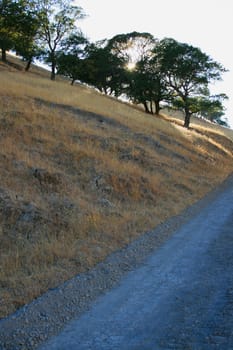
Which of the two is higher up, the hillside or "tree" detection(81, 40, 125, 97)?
"tree" detection(81, 40, 125, 97)

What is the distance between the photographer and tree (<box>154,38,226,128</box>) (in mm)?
41875

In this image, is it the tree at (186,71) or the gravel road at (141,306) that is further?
the tree at (186,71)

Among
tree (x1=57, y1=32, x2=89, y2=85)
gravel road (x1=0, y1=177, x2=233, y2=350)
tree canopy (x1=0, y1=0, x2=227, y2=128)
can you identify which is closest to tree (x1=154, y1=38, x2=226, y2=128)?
tree canopy (x1=0, y1=0, x2=227, y2=128)

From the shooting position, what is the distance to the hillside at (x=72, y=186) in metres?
7.56

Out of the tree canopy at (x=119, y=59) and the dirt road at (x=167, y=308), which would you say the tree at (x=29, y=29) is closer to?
the tree canopy at (x=119, y=59)

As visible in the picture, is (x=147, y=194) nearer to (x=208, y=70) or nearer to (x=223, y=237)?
(x=223, y=237)

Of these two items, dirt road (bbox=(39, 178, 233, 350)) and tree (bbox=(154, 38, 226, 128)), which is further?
tree (bbox=(154, 38, 226, 128))

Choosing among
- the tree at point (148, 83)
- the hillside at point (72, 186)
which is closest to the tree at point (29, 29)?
the tree at point (148, 83)

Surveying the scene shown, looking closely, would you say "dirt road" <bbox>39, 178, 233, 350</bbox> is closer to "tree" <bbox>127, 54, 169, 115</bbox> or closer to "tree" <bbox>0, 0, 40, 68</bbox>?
"tree" <bbox>127, 54, 169, 115</bbox>

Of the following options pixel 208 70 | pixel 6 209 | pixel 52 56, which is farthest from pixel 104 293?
pixel 52 56

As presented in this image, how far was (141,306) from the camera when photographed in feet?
19.6

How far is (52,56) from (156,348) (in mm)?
48831

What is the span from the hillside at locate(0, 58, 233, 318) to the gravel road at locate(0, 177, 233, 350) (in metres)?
0.48

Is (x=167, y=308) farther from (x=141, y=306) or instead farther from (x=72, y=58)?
(x=72, y=58)
